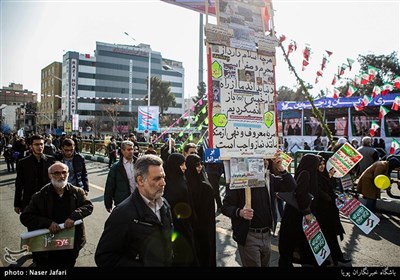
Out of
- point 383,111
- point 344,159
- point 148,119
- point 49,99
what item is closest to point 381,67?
point 383,111

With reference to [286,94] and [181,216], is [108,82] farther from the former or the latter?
[181,216]

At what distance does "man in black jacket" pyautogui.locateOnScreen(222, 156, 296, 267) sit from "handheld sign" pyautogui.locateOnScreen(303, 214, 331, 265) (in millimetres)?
467

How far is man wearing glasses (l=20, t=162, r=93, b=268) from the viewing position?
337cm

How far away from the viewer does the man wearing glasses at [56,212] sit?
3.37 meters

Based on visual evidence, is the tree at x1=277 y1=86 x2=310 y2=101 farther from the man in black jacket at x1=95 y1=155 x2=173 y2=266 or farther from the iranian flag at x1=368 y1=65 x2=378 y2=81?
the man in black jacket at x1=95 y1=155 x2=173 y2=266

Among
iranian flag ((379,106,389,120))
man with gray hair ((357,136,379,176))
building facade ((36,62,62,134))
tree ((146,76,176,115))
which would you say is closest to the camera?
man with gray hair ((357,136,379,176))

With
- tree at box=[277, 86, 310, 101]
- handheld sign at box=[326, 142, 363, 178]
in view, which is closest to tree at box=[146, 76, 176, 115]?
tree at box=[277, 86, 310, 101]

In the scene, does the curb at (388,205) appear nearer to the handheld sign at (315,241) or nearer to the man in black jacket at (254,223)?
the handheld sign at (315,241)

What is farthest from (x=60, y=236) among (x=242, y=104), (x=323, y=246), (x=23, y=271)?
(x=323, y=246)

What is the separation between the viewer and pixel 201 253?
3.56 meters

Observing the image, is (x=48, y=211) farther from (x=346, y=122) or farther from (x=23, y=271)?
(x=346, y=122)

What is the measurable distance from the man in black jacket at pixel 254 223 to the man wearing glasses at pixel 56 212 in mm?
1775

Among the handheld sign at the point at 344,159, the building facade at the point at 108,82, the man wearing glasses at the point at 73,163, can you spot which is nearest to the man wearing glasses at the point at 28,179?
the man wearing glasses at the point at 73,163

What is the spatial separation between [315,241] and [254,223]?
0.87 m
